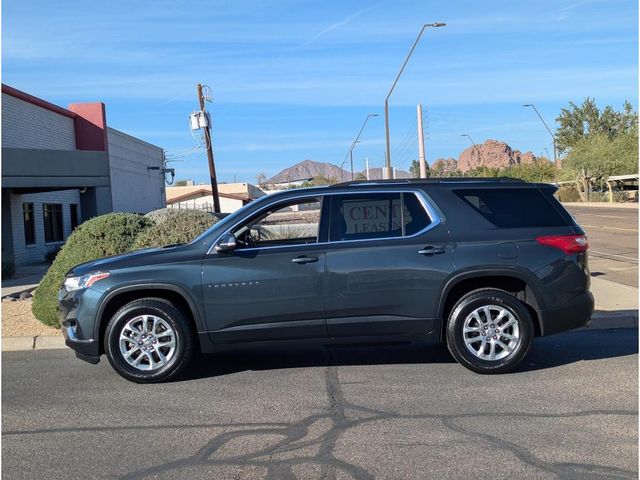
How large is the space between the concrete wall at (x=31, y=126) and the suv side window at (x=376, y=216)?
53.3 feet

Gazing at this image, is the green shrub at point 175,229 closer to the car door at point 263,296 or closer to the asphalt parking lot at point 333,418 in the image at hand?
the asphalt parking lot at point 333,418

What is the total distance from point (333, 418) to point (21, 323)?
6.52 metres

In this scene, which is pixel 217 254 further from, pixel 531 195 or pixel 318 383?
pixel 531 195

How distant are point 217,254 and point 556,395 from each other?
3381 millimetres

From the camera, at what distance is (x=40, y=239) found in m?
23.9

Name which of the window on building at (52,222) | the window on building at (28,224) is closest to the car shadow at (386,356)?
the window on building at (28,224)

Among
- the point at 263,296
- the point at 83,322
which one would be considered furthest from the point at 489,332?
the point at 83,322

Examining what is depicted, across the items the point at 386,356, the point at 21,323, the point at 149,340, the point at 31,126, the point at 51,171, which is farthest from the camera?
the point at 31,126

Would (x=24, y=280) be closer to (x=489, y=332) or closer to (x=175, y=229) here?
(x=175, y=229)

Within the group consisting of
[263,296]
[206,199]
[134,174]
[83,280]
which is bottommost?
[263,296]

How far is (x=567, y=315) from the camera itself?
21.9 feet

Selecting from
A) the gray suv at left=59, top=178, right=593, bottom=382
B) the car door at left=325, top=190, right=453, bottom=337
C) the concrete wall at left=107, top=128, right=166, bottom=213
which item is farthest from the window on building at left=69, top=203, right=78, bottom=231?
the car door at left=325, top=190, right=453, bottom=337

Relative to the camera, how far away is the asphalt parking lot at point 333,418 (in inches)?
176

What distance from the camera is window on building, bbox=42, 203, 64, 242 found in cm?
2466
